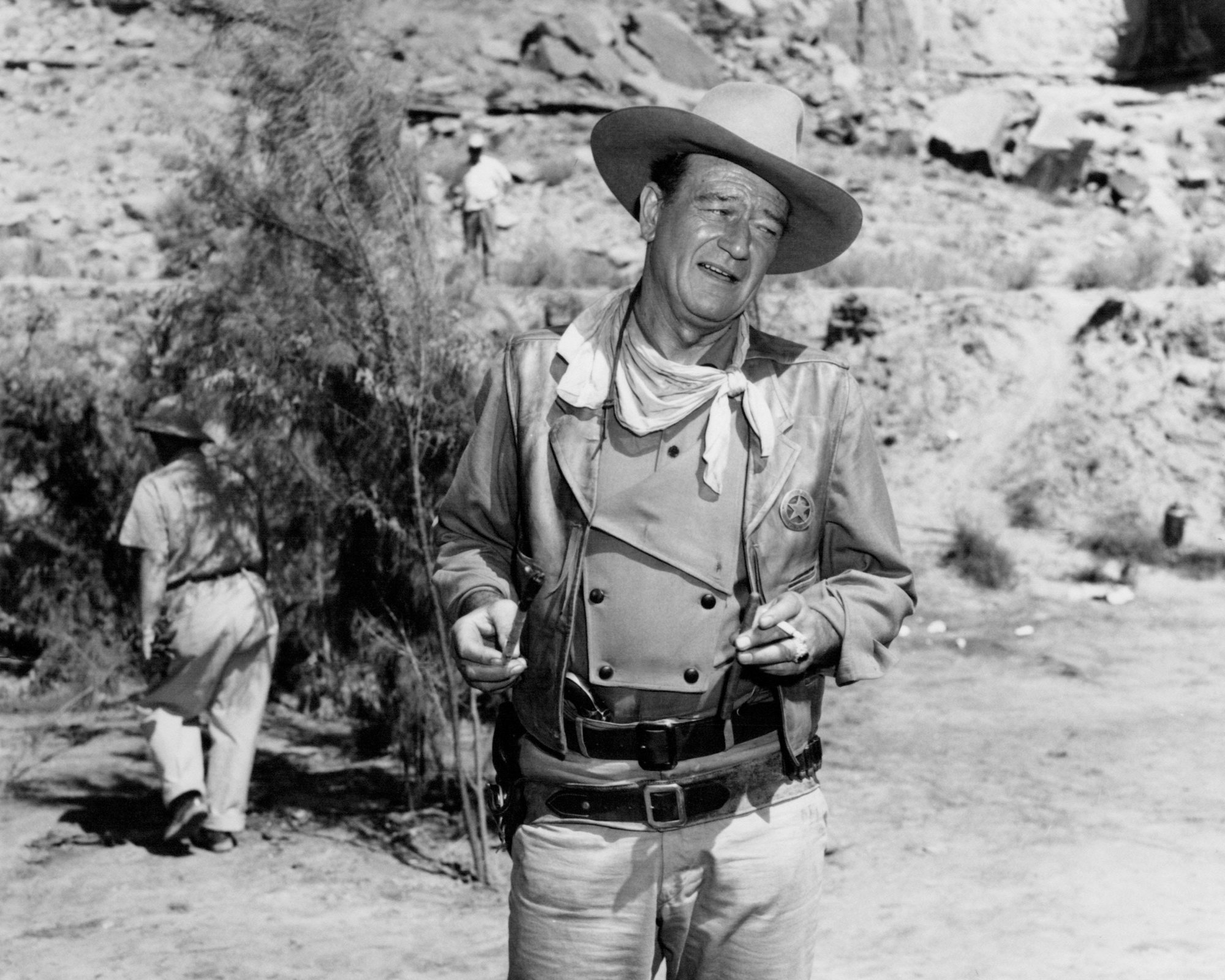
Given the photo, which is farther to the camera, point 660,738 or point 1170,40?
point 1170,40

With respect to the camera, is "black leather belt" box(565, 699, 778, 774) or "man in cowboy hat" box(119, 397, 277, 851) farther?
"man in cowboy hat" box(119, 397, 277, 851)

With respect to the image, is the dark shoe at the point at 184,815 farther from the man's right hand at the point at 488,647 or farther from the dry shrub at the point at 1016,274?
the dry shrub at the point at 1016,274

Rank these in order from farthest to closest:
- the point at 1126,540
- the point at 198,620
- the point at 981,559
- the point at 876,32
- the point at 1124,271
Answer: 1. the point at 876,32
2. the point at 1124,271
3. the point at 1126,540
4. the point at 981,559
5. the point at 198,620

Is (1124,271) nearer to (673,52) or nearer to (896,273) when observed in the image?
(896,273)

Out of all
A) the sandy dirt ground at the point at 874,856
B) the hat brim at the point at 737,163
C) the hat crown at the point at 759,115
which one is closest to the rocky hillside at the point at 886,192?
the sandy dirt ground at the point at 874,856

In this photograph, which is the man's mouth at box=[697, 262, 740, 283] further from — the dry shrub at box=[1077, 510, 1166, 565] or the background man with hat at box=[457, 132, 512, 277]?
the background man with hat at box=[457, 132, 512, 277]

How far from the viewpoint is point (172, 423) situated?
6.39 m

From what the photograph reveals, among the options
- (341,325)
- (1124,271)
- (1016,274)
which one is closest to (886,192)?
(1016,274)

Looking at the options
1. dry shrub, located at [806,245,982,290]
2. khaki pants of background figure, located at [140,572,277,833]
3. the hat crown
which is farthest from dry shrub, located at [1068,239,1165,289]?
the hat crown

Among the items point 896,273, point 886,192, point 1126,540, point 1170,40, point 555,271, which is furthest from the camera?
point 1170,40

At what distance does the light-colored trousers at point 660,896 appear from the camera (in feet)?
9.41

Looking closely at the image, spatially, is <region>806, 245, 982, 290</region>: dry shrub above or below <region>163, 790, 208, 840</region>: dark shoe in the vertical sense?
above

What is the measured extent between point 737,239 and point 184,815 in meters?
4.35

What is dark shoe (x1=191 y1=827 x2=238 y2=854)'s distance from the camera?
6691 millimetres
